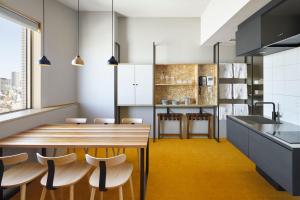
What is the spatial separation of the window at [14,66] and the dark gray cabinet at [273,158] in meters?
3.47

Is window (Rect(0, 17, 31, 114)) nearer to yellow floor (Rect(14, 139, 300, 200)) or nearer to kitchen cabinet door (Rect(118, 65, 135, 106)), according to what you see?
yellow floor (Rect(14, 139, 300, 200))

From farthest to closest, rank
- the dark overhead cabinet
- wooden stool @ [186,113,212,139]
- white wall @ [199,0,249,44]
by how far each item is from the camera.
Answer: wooden stool @ [186,113,212,139] → white wall @ [199,0,249,44] → the dark overhead cabinet

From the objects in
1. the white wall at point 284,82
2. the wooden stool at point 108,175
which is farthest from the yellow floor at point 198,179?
the white wall at point 284,82

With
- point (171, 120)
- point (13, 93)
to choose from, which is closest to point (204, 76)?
point (171, 120)

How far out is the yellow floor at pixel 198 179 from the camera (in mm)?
2850

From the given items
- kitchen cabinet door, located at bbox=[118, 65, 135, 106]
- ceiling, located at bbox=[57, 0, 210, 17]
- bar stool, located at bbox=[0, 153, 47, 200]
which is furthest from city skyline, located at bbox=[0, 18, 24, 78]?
kitchen cabinet door, located at bbox=[118, 65, 135, 106]

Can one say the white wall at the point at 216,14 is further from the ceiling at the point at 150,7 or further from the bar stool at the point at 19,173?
the bar stool at the point at 19,173

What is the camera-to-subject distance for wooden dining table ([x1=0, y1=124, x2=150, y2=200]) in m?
2.45

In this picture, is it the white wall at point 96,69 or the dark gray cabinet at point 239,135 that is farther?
the white wall at point 96,69

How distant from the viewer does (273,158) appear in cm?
210

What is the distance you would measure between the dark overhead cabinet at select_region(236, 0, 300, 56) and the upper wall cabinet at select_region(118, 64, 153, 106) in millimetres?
2467

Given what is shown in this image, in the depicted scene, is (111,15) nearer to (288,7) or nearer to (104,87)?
(104,87)

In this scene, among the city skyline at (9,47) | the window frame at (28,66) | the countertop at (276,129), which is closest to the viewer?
the countertop at (276,129)

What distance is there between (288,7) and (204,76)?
11.1 feet
